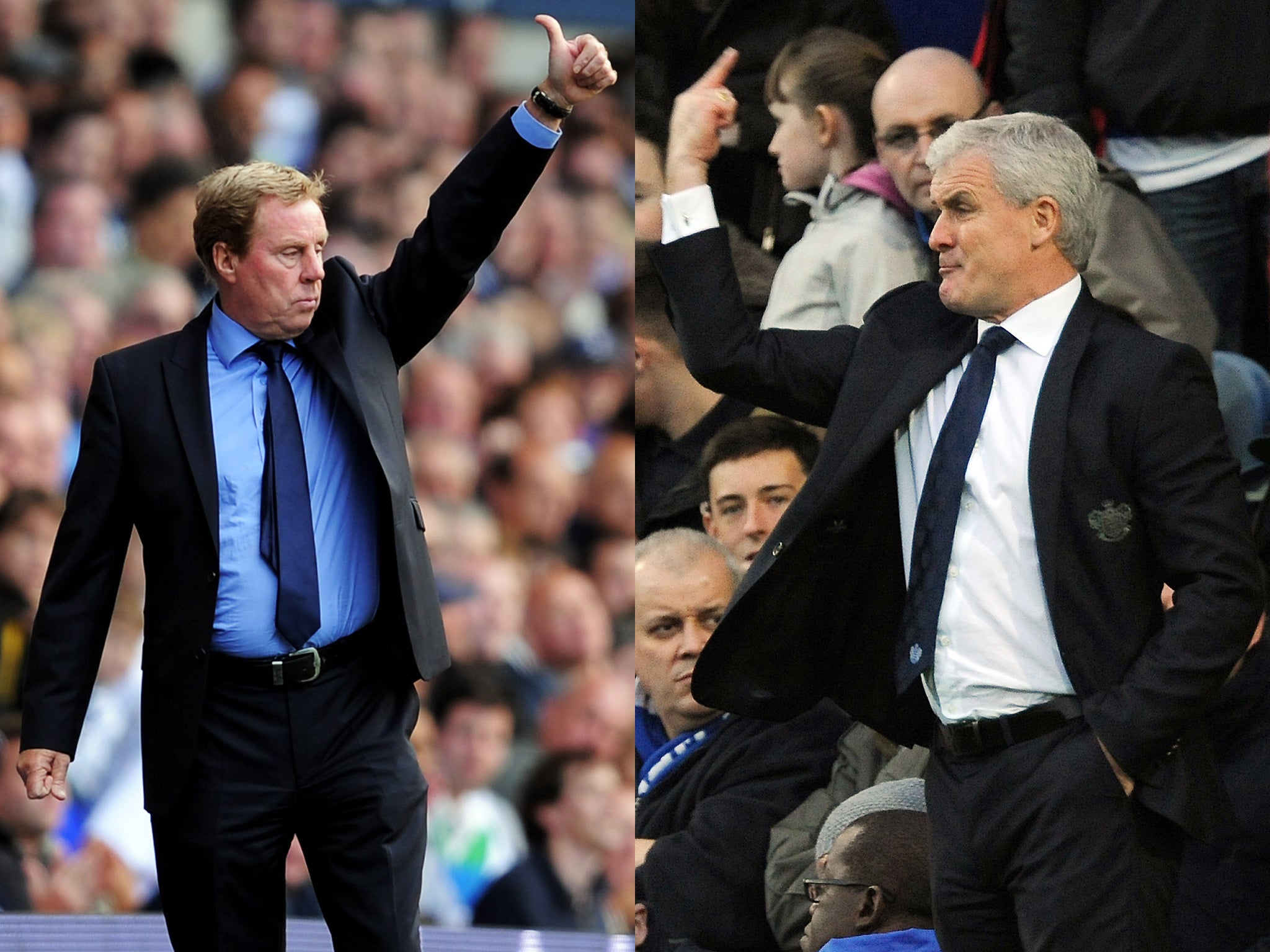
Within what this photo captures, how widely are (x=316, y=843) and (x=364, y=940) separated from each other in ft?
0.52

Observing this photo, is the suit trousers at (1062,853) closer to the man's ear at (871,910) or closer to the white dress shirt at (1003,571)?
the white dress shirt at (1003,571)

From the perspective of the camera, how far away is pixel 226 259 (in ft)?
8.28

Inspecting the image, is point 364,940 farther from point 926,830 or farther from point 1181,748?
point 1181,748

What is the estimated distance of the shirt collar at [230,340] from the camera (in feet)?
8.38

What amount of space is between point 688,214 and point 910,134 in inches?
16.3

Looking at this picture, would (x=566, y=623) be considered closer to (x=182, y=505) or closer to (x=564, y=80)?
(x=182, y=505)

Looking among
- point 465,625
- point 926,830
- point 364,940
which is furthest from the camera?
point 465,625

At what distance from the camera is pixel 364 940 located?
2.42 meters

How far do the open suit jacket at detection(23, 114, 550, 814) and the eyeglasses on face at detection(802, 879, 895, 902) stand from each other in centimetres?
82

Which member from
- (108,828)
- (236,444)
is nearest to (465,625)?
(108,828)

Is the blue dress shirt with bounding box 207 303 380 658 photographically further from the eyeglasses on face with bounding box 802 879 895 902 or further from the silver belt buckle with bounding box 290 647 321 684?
the eyeglasses on face with bounding box 802 879 895 902

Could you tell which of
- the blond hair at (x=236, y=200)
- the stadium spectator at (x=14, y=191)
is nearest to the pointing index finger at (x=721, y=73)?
the blond hair at (x=236, y=200)

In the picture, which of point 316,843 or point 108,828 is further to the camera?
point 108,828

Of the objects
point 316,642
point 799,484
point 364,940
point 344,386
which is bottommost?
point 364,940
